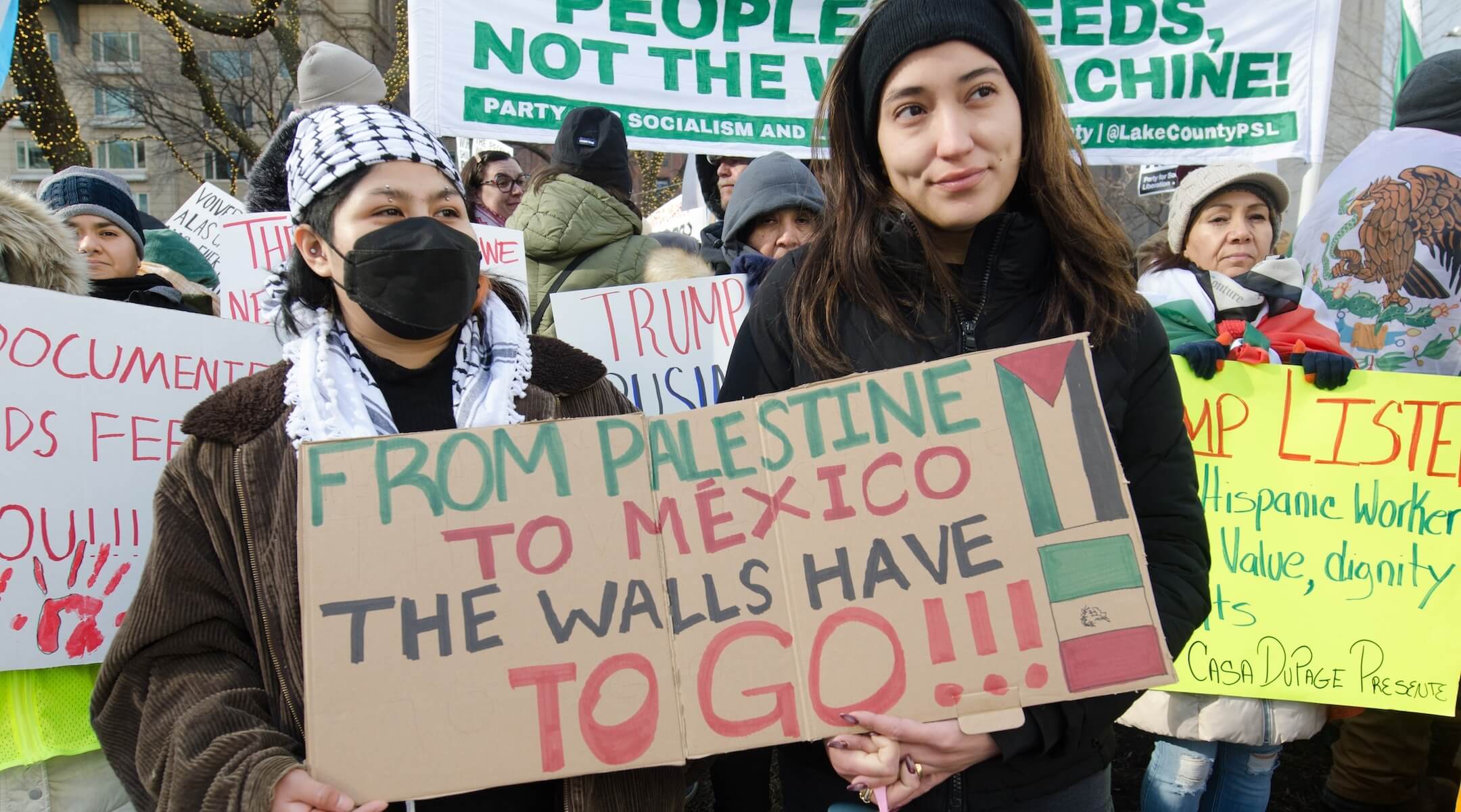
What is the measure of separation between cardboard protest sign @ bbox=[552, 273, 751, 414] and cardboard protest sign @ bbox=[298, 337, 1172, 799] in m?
1.69

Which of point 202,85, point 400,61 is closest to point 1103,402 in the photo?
point 400,61

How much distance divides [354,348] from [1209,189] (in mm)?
2974

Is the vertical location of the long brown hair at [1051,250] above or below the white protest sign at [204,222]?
below

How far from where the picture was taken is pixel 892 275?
5.11 ft

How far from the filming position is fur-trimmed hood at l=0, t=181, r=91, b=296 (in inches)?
85.9

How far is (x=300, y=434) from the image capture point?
1490mm

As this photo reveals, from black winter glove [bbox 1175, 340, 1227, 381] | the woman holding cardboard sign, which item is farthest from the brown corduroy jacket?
black winter glove [bbox 1175, 340, 1227, 381]

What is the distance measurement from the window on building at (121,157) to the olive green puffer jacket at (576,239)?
38.8 meters

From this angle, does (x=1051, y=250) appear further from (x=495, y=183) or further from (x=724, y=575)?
(x=495, y=183)

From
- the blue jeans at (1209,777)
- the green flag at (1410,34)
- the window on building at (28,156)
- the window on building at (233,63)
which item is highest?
the window on building at (28,156)

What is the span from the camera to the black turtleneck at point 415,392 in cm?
165

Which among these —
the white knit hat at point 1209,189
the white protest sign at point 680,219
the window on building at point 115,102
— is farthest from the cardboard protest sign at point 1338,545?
the window on building at point 115,102

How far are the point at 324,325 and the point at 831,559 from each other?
983 millimetres

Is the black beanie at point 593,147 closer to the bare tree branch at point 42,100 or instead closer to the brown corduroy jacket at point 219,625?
the brown corduroy jacket at point 219,625
